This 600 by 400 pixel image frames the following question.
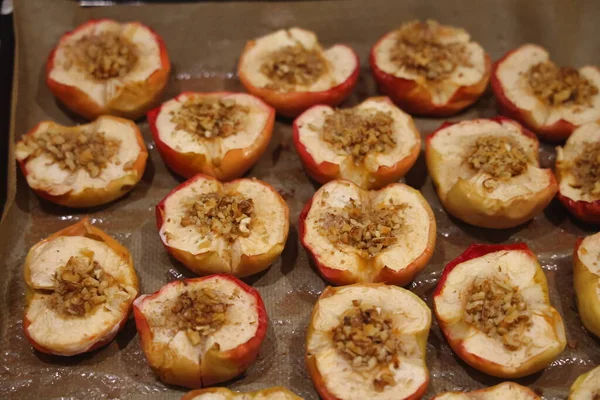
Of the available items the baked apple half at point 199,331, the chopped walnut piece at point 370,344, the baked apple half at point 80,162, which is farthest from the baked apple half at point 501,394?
the baked apple half at point 80,162

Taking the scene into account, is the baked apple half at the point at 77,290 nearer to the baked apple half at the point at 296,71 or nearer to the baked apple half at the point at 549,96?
the baked apple half at the point at 296,71

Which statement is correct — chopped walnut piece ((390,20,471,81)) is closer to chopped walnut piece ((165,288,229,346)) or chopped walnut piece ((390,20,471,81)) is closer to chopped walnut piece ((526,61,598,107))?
chopped walnut piece ((526,61,598,107))

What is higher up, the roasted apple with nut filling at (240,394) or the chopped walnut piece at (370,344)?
the chopped walnut piece at (370,344)

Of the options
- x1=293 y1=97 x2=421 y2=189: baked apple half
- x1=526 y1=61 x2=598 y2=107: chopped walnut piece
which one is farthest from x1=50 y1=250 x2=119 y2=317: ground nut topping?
x1=526 y1=61 x2=598 y2=107: chopped walnut piece

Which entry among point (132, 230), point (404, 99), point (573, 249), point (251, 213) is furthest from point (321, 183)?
point (573, 249)

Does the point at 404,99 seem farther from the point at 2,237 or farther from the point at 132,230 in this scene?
the point at 2,237
